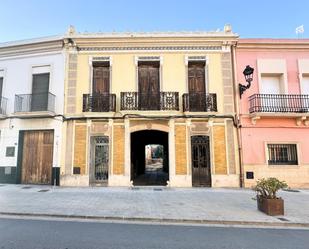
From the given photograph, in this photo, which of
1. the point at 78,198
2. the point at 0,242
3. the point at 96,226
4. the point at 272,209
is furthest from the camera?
the point at 78,198

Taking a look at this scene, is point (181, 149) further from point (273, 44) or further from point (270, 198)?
point (273, 44)

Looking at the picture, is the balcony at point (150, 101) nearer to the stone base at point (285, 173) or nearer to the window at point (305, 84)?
the stone base at point (285, 173)

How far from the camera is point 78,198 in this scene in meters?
8.73

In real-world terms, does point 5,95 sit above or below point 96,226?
above

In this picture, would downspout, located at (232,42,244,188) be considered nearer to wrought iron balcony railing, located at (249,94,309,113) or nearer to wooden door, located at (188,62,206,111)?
wrought iron balcony railing, located at (249,94,309,113)

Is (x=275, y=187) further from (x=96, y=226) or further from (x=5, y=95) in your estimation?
(x=5, y=95)

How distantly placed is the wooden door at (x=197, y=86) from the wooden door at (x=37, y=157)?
7.93m

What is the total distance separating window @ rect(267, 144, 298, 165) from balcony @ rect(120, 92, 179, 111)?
18.1ft

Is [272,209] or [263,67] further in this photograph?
[263,67]

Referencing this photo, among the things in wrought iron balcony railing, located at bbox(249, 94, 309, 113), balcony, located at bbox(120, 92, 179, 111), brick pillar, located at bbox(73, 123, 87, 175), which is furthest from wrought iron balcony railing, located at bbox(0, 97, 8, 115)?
wrought iron balcony railing, located at bbox(249, 94, 309, 113)

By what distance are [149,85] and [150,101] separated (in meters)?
1.07

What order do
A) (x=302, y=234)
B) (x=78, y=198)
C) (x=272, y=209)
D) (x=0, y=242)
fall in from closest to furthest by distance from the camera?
(x=0, y=242) → (x=302, y=234) → (x=272, y=209) → (x=78, y=198)

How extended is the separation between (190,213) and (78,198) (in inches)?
178

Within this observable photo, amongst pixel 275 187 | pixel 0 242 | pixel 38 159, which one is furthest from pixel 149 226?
pixel 38 159
